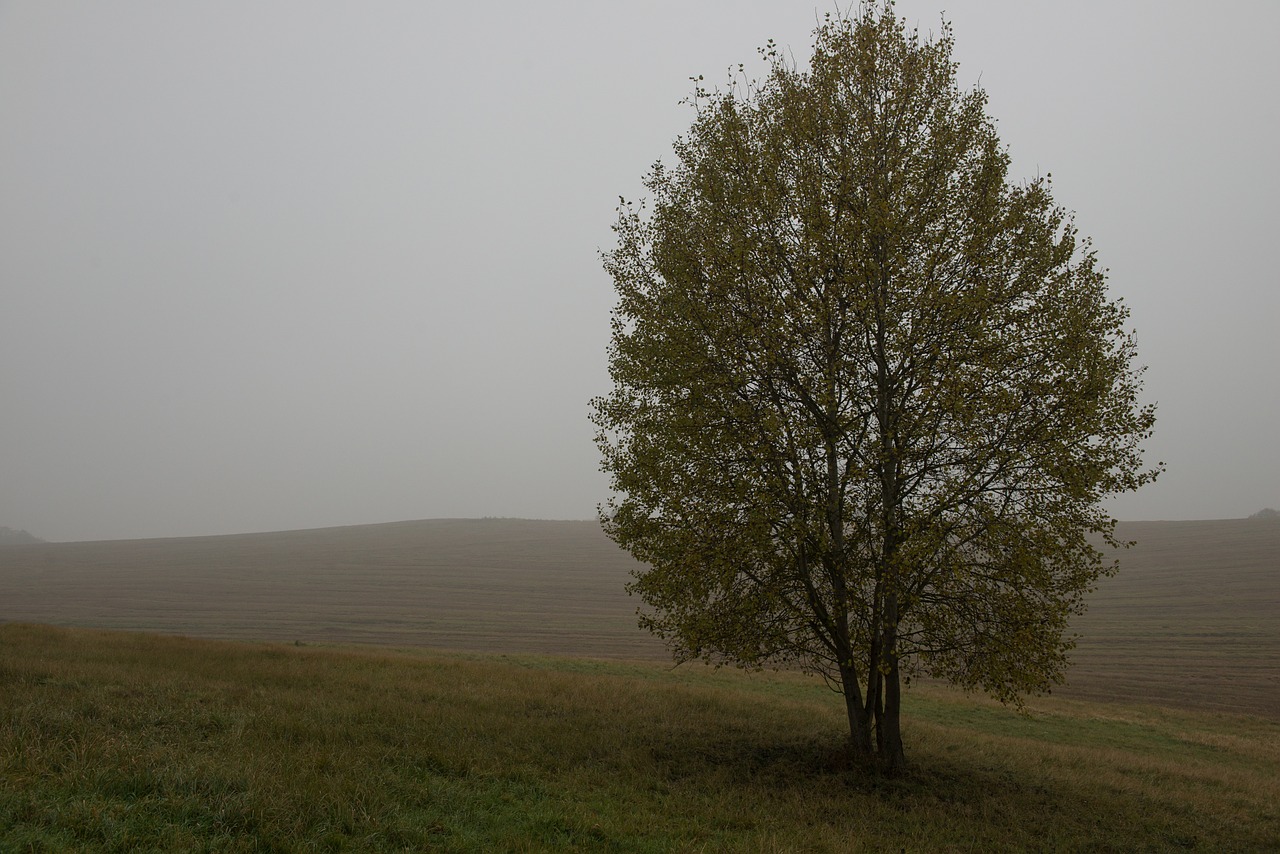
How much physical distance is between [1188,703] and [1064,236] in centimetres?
2817

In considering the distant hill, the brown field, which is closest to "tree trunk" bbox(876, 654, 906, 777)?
the brown field

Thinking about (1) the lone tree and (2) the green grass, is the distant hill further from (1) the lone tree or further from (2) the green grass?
(1) the lone tree

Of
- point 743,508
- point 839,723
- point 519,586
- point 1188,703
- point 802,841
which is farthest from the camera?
point 519,586

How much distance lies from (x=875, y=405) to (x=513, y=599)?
57.8 meters

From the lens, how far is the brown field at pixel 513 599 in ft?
131

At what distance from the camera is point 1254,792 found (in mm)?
16297

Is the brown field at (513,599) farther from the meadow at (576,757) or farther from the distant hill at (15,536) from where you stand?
the distant hill at (15,536)

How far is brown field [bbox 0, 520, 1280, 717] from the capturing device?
39850 millimetres

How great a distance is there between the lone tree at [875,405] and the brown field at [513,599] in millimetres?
26317

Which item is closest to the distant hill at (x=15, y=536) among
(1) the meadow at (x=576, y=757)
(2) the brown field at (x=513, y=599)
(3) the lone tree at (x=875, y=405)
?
(2) the brown field at (x=513, y=599)

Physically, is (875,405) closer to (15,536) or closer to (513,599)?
(513,599)

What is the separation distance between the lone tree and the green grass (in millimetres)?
2477

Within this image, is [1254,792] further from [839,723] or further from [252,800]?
[252,800]

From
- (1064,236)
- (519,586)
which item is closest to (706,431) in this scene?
(1064,236)
